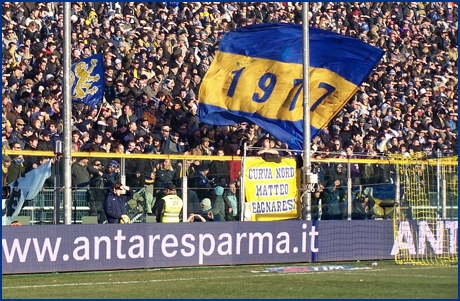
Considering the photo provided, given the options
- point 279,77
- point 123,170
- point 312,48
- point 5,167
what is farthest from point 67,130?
point 312,48

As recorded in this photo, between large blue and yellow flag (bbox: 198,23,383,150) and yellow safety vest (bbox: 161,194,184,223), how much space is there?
469 cm

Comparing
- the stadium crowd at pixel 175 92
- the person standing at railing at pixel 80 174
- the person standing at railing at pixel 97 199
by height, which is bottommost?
the person standing at railing at pixel 97 199

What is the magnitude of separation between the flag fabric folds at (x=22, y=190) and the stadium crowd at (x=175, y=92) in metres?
0.13

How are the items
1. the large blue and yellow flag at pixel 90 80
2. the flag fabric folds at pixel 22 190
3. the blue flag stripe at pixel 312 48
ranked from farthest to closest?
the blue flag stripe at pixel 312 48, the large blue and yellow flag at pixel 90 80, the flag fabric folds at pixel 22 190

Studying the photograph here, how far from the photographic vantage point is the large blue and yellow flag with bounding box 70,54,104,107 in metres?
24.4

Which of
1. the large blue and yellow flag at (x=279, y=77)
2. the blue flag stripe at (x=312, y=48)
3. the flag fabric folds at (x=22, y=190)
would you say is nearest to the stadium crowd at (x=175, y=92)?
the flag fabric folds at (x=22, y=190)

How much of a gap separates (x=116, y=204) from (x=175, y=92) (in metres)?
7.62

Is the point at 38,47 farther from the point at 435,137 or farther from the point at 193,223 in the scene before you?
the point at 435,137

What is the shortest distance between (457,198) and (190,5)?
435 inches

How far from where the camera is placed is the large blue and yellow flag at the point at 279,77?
26.3 metres

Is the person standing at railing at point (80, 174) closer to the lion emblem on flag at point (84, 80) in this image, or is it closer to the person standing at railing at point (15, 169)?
the person standing at railing at point (15, 169)

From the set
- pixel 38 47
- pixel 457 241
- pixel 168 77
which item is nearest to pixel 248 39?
pixel 168 77

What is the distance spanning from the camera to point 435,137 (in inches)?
1309

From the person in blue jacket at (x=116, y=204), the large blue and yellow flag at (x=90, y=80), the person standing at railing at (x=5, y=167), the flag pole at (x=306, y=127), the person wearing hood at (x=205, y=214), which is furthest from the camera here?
the large blue and yellow flag at (x=90, y=80)
